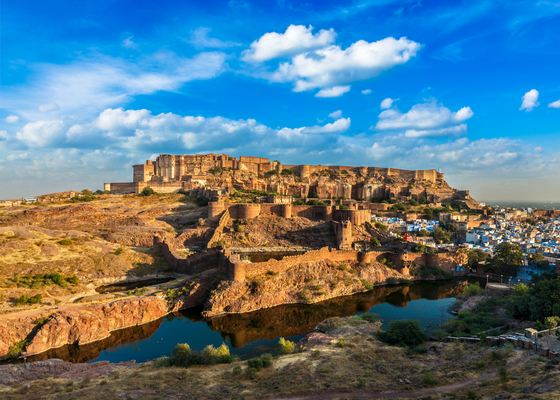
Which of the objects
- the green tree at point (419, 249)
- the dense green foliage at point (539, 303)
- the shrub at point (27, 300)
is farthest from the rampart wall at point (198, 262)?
the green tree at point (419, 249)

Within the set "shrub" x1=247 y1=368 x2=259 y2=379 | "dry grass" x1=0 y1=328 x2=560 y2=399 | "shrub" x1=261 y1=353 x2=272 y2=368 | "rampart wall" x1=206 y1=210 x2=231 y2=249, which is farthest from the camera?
"rampart wall" x1=206 y1=210 x2=231 y2=249

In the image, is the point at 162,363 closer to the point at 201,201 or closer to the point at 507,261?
the point at 507,261

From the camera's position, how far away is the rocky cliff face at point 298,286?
22.5m

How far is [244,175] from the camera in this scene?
63.3 meters

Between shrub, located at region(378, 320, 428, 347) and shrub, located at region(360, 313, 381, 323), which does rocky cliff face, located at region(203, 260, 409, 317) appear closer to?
shrub, located at region(360, 313, 381, 323)

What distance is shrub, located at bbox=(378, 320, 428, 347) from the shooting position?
635 inches

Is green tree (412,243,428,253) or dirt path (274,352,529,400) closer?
dirt path (274,352,529,400)

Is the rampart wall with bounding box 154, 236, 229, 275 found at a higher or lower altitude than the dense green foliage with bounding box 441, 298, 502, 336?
higher

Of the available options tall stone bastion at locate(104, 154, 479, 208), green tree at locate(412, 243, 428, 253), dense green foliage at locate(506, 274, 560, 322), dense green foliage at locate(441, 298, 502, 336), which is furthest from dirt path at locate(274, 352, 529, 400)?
tall stone bastion at locate(104, 154, 479, 208)

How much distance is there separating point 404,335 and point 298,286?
407 inches

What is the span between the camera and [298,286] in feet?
83.8

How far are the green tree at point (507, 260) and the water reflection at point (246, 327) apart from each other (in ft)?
23.8

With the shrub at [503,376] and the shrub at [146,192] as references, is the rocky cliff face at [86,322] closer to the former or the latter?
the shrub at [503,376]

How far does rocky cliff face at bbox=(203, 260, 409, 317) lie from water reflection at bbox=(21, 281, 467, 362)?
0.64m
